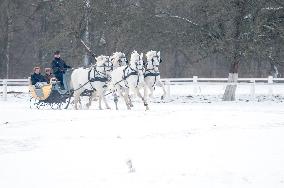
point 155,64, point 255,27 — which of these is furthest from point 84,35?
point 155,64

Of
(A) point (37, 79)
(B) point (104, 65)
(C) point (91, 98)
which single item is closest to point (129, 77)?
(B) point (104, 65)

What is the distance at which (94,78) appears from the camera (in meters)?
18.6

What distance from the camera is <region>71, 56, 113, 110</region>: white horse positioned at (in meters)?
18.6

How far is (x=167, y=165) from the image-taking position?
8.31 m

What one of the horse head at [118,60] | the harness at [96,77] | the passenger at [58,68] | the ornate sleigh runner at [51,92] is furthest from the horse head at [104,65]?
the passenger at [58,68]

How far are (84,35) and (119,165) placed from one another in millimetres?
27797

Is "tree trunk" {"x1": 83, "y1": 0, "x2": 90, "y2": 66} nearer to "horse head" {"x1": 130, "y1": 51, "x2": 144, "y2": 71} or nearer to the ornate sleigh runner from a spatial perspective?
the ornate sleigh runner

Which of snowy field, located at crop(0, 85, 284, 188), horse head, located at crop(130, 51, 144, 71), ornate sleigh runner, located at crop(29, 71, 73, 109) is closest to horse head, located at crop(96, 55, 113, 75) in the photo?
horse head, located at crop(130, 51, 144, 71)

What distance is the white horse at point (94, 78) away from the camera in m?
18.6

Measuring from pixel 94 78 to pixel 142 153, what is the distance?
31.9 ft

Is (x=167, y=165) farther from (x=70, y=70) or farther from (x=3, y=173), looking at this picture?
(x=70, y=70)

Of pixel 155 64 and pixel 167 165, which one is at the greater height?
pixel 155 64

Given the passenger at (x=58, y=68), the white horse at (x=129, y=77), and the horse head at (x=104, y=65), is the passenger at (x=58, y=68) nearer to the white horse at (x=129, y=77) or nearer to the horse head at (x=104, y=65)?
the horse head at (x=104, y=65)

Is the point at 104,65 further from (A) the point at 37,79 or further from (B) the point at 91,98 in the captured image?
(A) the point at 37,79
